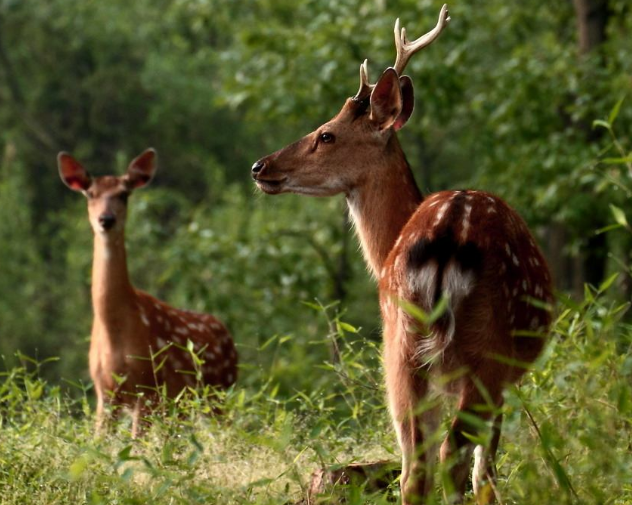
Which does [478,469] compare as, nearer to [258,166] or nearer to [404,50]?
[258,166]

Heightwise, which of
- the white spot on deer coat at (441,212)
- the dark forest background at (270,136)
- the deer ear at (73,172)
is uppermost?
the white spot on deer coat at (441,212)

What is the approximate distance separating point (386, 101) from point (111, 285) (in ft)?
9.74

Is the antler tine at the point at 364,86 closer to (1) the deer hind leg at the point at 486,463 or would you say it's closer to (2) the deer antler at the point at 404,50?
(2) the deer antler at the point at 404,50

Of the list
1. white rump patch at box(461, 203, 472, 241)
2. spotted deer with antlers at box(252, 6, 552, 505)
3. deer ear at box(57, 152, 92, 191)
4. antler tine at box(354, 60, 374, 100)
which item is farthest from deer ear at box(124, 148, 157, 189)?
white rump patch at box(461, 203, 472, 241)

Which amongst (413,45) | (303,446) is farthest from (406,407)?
(413,45)

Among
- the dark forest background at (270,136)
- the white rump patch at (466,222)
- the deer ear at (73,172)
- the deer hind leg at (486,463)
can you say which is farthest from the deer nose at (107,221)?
the white rump patch at (466,222)

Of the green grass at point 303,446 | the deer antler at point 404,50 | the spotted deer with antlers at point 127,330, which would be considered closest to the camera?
the green grass at point 303,446

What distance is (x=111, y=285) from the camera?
876 centimetres

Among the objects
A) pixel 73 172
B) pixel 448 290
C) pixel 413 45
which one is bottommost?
pixel 73 172

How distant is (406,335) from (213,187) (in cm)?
1991

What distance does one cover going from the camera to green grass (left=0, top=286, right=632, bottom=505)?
163 inches

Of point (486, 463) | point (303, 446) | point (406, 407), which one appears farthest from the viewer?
point (303, 446)

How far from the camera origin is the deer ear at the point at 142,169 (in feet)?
32.4

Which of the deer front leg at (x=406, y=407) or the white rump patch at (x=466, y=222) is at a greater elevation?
the white rump patch at (x=466, y=222)
